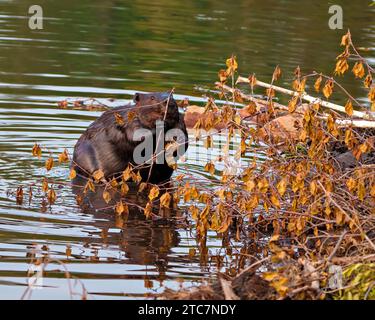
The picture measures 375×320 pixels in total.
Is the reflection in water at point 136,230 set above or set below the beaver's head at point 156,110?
below

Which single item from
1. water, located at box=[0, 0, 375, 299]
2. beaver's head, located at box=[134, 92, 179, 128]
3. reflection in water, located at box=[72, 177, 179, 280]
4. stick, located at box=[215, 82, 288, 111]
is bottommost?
reflection in water, located at box=[72, 177, 179, 280]

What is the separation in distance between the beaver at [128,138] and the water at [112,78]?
0.43m

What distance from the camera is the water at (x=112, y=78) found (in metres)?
7.71

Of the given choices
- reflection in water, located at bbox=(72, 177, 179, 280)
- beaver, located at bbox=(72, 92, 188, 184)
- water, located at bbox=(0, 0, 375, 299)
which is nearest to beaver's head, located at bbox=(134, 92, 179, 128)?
beaver, located at bbox=(72, 92, 188, 184)

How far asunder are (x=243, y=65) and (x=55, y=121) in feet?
13.9

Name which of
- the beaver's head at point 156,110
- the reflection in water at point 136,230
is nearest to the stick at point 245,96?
the beaver's head at point 156,110

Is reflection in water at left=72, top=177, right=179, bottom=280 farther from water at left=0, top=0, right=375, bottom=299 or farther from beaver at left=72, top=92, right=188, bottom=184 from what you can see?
beaver at left=72, top=92, right=188, bottom=184

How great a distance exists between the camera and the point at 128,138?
10.3m

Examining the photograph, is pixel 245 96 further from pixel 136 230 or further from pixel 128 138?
pixel 128 138

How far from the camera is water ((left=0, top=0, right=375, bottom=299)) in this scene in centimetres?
771

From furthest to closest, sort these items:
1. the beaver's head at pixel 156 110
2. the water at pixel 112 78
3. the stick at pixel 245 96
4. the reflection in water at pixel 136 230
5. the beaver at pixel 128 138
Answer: the beaver at pixel 128 138 → the beaver's head at pixel 156 110 → the stick at pixel 245 96 → the reflection in water at pixel 136 230 → the water at pixel 112 78

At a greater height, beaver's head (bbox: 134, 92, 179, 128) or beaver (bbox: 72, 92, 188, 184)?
beaver's head (bbox: 134, 92, 179, 128)

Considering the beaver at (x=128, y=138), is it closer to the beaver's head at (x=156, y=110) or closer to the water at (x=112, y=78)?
the beaver's head at (x=156, y=110)
